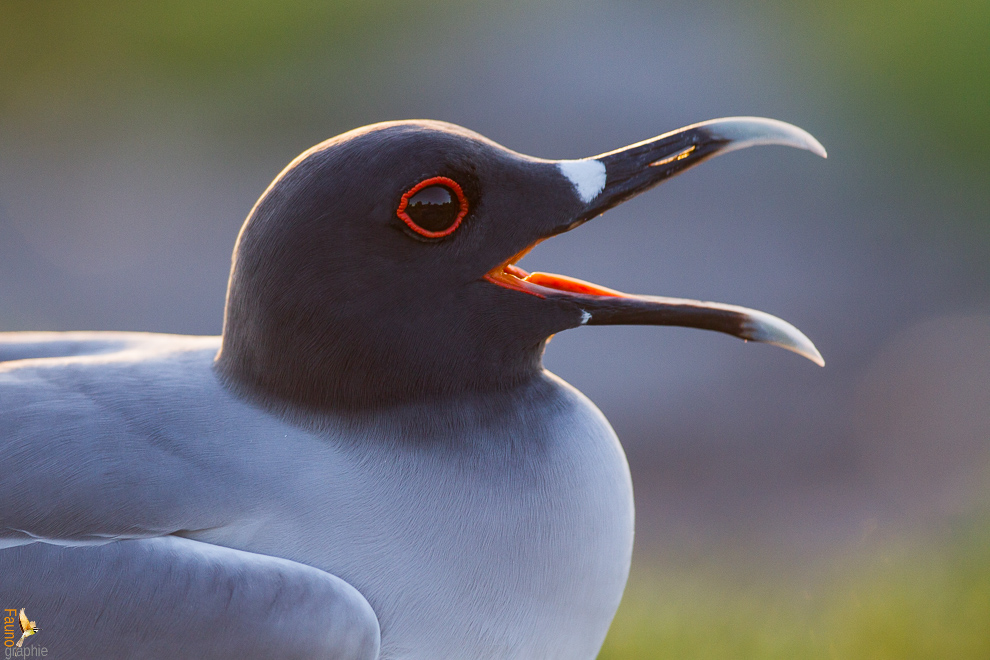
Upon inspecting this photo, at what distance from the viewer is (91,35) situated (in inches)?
347

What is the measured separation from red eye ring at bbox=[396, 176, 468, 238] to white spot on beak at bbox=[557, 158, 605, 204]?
0.73 ft

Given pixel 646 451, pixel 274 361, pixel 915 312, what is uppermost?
pixel 274 361

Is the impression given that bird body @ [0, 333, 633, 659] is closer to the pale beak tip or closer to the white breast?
the white breast

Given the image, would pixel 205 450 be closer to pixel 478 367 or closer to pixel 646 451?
pixel 478 367

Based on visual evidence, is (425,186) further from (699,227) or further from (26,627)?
(699,227)

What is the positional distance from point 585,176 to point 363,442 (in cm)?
63

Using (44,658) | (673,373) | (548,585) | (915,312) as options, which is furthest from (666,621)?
(915,312)

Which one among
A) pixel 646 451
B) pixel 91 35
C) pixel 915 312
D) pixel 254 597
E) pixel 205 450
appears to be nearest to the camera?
pixel 254 597

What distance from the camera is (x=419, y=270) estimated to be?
1753mm

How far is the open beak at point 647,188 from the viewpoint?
6.09 ft

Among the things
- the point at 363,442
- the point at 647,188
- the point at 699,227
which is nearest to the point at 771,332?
the point at 647,188

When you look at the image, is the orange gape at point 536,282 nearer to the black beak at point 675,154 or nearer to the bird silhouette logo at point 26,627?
the black beak at point 675,154

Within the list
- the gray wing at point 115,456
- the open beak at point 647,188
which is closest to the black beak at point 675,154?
the open beak at point 647,188

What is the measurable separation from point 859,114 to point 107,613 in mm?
7976
